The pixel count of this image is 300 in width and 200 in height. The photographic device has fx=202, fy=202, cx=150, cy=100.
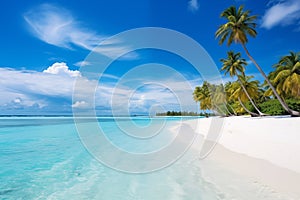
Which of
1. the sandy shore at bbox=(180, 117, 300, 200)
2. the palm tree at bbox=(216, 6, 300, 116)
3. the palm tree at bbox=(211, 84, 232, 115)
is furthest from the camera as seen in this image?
the palm tree at bbox=(211, 84, 232, 115)

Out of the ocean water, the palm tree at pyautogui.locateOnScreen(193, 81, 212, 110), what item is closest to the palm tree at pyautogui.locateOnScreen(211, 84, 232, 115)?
the palm tree at pyautogui.locateOnScreen(193, 81, 212, 110)

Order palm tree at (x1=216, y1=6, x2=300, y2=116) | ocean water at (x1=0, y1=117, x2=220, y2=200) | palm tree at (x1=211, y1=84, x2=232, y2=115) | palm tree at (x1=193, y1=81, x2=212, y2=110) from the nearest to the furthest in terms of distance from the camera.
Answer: ocean water at (x1=0, y1=117, x2=220, y2=200)
palm tree at (x1=216, y1=6, x2=300, y2=116)
palm tree at (x1=211, y1=84, x2=232, y2=115)
palm tree at (x1=193, y1=81, x2=212, y2=110)

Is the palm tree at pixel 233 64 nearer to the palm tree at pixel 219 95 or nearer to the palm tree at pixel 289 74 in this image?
the palm tree at pixel 289 74

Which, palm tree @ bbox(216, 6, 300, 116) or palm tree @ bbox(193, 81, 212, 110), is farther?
palm tree @ bbox(193, 81, 212, 110)

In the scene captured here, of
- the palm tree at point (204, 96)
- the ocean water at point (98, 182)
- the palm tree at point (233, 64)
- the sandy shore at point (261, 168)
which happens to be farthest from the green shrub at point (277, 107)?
the ocean water at point (98, 182)

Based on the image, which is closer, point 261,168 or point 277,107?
point 261,168

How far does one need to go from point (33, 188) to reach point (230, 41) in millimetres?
17312

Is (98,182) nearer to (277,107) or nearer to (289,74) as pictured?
(289,74)

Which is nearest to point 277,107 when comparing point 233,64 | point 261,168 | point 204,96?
point 233,64

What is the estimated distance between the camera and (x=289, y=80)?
1811 cm

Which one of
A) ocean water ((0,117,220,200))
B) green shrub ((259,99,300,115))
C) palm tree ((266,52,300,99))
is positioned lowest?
ocean water ((0,117,220,200))

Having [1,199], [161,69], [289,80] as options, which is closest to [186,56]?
[161,69]

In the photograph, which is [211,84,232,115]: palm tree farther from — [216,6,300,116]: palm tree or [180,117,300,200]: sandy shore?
[180,117,300,200]: sandy shore

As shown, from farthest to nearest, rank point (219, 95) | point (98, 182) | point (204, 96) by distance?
point (204, 96)
point (219, 95)
point (98, 182)
